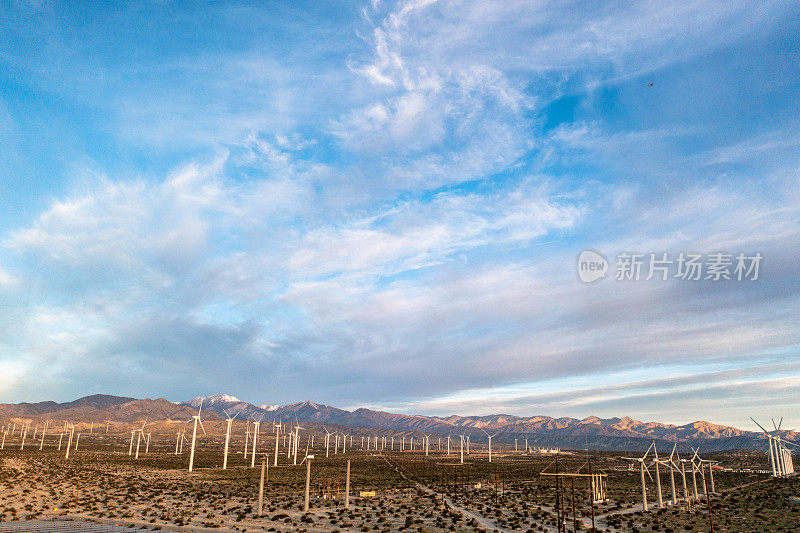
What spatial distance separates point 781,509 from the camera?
6525 cm

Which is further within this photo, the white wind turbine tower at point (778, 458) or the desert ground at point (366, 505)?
the white wind turbine tower at point (778, 458)

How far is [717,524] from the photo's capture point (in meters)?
55.7

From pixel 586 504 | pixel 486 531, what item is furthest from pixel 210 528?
pixel 586 504

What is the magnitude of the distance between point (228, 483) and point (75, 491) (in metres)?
25.1

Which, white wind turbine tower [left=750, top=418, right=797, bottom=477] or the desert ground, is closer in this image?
the desert ground

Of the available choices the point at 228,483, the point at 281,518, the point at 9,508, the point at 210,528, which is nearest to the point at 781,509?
the point at 281,518

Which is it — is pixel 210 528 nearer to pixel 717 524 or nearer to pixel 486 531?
pixel 486 531

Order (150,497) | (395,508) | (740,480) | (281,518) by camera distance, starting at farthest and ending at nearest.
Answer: (740,480)
(150,497)
(395,508)
(281,518)

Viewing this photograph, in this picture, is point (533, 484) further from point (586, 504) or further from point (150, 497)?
point (150, 497)

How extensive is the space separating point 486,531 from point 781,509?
47.1 metres

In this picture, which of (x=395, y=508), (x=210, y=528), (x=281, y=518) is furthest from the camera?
(x=395, y=508)

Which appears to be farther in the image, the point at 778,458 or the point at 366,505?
the point at 778,458

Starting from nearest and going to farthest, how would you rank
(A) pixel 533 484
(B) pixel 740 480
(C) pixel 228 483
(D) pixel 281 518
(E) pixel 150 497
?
(D) pixel 281 518 < (E) pixel 150 497 < (C) pixel 228 483 < (A) pixel 533 484 < (B) pixel 740 480

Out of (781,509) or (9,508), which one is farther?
(781,509)
